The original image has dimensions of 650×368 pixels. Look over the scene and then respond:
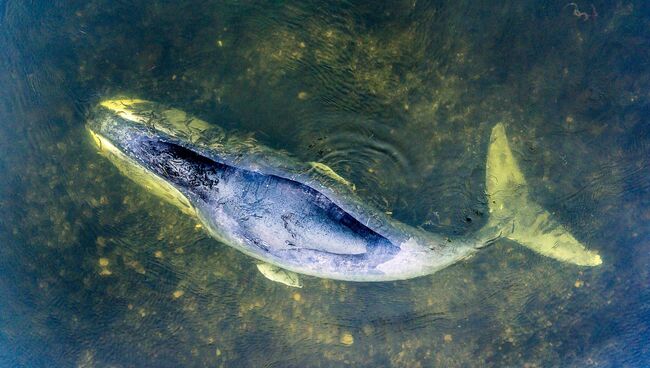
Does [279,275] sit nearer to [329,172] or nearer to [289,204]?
[289,204]

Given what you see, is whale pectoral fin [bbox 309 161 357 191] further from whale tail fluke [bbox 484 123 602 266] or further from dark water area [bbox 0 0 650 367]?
whale tail fluke [bbox 484 123 602 266]

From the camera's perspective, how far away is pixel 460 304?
3.84m

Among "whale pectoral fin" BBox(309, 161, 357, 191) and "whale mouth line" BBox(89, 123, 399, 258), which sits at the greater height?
"whale pectoral fin" BBox(309, 161, 357, 191)

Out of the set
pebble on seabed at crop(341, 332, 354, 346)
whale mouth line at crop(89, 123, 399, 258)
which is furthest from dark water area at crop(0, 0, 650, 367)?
whale mouth line at crop(89, 123, 399, 258)

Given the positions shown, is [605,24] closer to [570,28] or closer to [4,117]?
[570,28]

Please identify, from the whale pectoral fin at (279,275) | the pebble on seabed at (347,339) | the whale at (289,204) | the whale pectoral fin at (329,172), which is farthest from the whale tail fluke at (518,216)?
the whale pectoral fin at (279,275)

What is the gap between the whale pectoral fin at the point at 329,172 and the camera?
3625 mm

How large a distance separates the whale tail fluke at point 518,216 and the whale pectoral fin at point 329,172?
1232mm

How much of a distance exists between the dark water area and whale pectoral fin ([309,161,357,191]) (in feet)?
0.19

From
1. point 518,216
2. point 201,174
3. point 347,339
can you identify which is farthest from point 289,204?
point 518,216

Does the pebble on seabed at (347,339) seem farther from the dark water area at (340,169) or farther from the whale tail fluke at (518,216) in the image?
the whale tail fluke at (518,216)

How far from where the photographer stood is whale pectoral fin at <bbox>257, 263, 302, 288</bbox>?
3742 millimetres

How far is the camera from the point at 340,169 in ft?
12.2

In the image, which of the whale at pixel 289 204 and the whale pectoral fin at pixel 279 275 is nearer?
the whale at pixel 289 204
